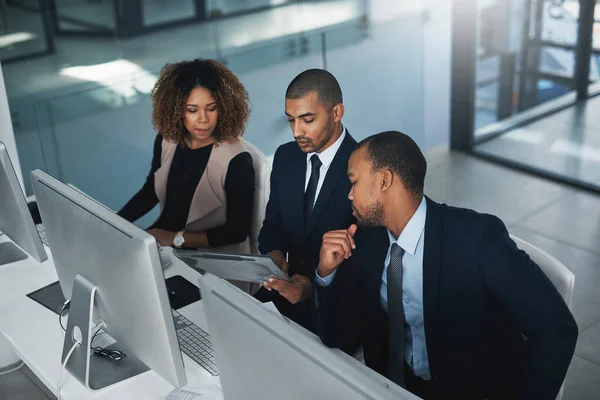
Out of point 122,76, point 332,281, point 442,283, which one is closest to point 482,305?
point 442,283

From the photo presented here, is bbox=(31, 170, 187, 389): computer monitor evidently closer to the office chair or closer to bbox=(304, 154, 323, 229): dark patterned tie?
→ bbox=(304, 154, 323, 229): dark patterned tie

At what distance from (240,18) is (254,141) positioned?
2.54 ft

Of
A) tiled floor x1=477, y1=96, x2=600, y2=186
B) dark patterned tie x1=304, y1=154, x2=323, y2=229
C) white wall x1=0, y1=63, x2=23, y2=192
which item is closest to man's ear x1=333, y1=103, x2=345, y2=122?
dark patterned tie x1=304, y1=154, x2=323, y2=229

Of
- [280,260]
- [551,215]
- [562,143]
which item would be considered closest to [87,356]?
[280,260]

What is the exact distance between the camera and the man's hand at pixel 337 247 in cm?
230

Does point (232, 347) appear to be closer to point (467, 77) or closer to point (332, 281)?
point (332, 281)

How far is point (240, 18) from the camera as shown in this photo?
466 centimetres

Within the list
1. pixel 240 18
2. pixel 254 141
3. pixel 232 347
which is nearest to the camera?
pixel 232 347

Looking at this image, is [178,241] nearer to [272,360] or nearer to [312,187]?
[312,187]

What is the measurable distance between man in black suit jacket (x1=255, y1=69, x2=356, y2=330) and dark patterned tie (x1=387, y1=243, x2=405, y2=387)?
Result: 0.40m

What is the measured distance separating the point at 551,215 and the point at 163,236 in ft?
9.21

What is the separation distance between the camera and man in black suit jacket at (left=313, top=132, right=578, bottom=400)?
6.65 ft

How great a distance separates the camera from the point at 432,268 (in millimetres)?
2195

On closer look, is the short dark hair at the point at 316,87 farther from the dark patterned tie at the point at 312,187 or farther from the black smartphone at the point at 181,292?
the black smartphone at the point at 181,292
